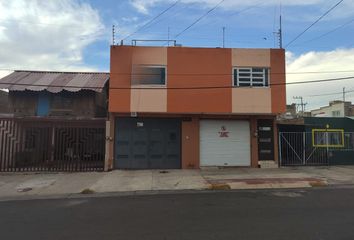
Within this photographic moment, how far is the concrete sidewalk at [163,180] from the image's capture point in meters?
15.5

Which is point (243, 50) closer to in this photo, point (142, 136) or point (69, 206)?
point (142, 136)

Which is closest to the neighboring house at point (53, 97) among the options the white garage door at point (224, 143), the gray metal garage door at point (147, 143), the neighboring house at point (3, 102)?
the gray metal garage door at point (147, 143)

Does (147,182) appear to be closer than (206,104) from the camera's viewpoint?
Yes

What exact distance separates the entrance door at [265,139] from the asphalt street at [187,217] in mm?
8728

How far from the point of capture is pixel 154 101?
68.9 feet

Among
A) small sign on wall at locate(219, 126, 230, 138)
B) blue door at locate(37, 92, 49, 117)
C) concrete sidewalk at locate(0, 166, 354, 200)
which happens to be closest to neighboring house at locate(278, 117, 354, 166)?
concrete sidewalk at locate(0, 166, 354, 200)

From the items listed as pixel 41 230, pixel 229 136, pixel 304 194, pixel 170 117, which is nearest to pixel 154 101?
pixel 170 117

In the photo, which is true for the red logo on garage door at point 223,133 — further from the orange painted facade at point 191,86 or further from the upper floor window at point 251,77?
the upper floor window at point 251,77

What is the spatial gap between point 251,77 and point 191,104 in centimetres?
374

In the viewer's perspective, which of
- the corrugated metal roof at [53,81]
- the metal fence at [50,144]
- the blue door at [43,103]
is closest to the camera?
the metal fence at [50,144]

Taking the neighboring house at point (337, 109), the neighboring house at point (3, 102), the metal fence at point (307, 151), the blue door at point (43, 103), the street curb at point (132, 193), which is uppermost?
the neighboring house at point (337, 109)

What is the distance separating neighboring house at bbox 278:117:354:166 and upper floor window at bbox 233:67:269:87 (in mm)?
3226

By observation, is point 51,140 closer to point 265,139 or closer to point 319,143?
point 265,139

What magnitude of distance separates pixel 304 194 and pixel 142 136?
10417mm
